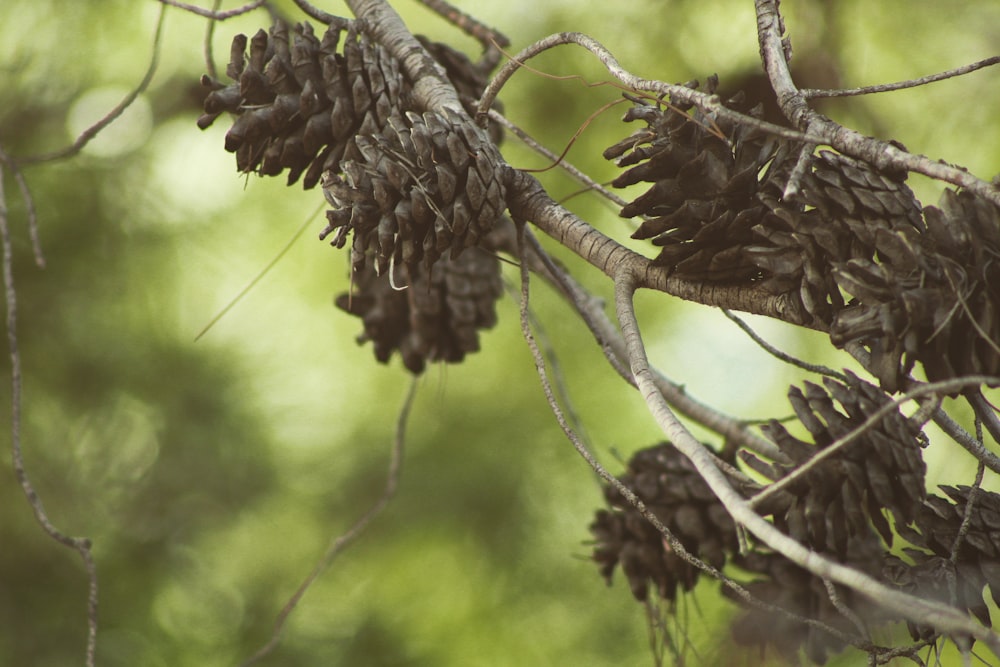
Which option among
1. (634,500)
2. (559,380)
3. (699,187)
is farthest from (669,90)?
(559,380)

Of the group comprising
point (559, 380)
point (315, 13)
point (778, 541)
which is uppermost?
point (315, 13)

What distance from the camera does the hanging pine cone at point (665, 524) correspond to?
1.80 feet

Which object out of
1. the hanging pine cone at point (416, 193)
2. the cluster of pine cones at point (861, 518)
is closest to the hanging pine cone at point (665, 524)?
the cluster of pine cones at point (861, 518)

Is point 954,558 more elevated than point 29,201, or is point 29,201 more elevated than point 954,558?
point 29,201

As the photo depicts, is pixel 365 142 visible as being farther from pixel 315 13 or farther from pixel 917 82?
pixel 917 82

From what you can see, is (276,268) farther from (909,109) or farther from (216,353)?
(909,109)

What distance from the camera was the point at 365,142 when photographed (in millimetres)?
417

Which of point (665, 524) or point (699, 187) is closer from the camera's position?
point (699, 187)

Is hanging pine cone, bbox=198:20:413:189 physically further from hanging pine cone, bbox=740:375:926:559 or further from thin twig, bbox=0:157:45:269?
hanging pine cone, bbox=740:375:926:559

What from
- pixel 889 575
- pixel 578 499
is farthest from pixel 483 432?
pixel 889 575

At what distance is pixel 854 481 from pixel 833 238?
0.10 metres

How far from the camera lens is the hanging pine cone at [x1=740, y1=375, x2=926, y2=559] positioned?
0.36 meters

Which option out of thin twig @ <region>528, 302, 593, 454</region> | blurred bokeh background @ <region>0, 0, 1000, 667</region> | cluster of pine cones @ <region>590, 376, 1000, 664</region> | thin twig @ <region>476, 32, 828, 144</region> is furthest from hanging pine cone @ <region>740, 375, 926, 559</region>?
blurred bokeh background @ <region>0, 0, 1000, 667</region>

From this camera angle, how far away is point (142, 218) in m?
1.01
